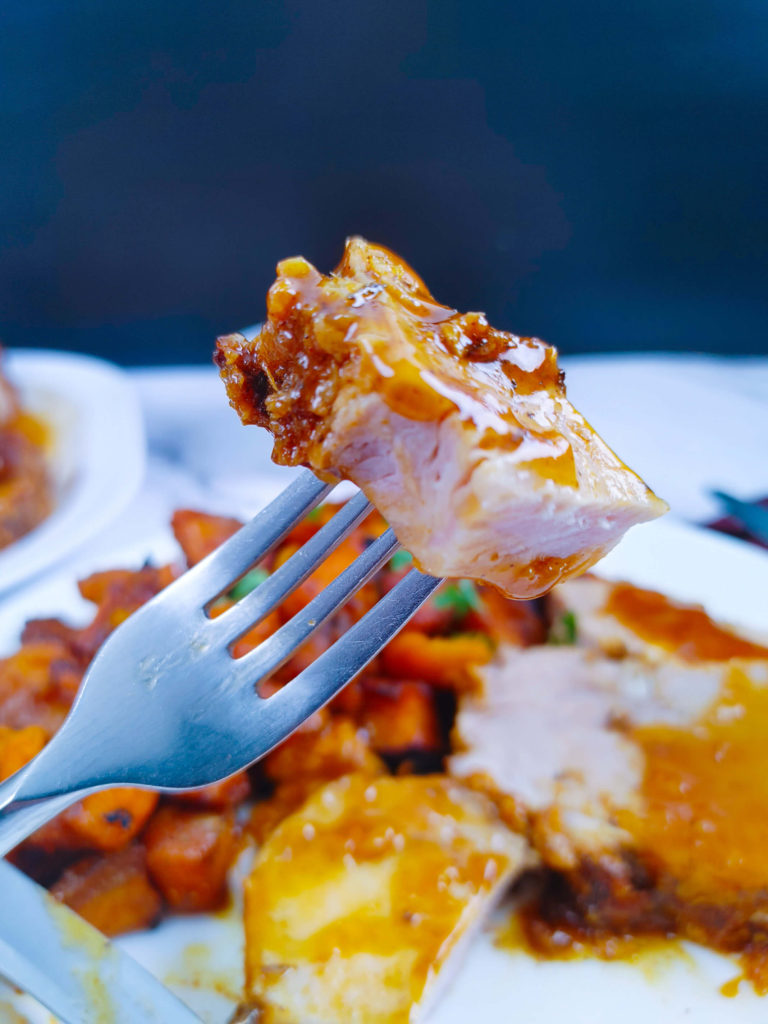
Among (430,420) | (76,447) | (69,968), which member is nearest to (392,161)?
(76,447)

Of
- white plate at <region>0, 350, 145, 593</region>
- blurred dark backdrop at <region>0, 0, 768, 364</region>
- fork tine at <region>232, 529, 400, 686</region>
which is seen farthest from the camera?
blurred dark backdrop at <region>0, 0, 768, 364</region>

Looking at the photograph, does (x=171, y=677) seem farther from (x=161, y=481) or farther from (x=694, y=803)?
(x=161, y=481)

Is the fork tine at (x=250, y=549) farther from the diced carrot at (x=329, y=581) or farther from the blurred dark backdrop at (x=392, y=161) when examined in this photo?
the blurred dark backdrop at (x=392, y=161)

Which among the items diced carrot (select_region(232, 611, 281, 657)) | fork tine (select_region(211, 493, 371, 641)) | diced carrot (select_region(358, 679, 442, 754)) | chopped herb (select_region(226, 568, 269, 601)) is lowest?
diced carrot (select_region(358, 679, 442, 754))

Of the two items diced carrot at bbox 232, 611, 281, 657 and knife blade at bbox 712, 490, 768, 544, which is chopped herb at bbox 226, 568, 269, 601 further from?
knife blade at bbox 712, 490, 768, 544

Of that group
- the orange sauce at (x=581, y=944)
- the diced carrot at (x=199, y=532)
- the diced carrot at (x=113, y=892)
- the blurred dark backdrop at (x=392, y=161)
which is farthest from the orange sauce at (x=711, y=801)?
the blurred dark backdrop at (x=392, y=161)

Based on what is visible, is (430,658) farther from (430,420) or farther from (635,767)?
(430,420)

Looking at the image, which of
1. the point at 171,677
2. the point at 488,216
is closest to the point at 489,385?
the point at 171,677

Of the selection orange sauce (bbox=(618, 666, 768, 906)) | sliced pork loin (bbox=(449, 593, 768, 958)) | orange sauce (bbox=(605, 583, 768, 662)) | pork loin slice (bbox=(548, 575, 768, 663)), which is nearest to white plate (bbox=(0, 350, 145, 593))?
sliced pork loin (bbox=(449, 593, 768, 958))
